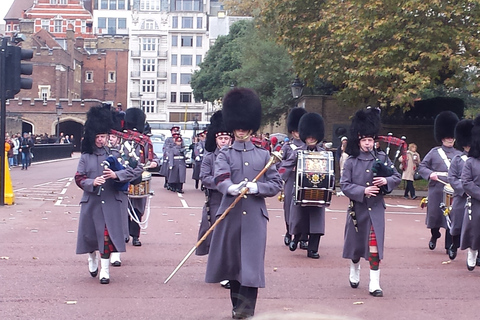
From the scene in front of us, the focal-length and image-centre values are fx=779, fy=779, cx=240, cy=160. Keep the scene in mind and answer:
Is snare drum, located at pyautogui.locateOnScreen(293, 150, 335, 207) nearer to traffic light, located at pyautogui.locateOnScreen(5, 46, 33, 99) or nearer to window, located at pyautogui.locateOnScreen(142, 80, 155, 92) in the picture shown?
traffic light, located at pyautogui.locateOnScreen(5, 46, 33, 99)

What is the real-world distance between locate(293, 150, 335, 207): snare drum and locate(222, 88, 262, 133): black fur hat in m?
3.17

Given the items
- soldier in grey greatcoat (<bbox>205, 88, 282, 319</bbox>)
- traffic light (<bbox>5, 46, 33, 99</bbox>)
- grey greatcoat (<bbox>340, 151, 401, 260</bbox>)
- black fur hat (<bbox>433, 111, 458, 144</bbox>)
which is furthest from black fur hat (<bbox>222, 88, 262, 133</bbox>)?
traffic light (<bbox>5, 46, 33, 99</bbox>)

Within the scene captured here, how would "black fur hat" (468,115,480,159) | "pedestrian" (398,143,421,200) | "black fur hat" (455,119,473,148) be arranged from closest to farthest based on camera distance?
1. "black fur hat" (468,115,480,159)
2. "black fur hat" (455,119,473,148)
3. "pedestrian" (398,143,421,200)

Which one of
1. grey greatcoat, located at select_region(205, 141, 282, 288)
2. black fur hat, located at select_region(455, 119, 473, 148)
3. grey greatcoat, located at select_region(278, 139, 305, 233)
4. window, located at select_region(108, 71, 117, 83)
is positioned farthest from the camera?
window, located at select_region(108, 71, 117, 83)

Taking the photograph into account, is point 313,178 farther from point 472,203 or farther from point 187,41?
point 187,41

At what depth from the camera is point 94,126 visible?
895 cm

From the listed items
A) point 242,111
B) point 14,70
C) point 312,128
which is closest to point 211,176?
point 242,111

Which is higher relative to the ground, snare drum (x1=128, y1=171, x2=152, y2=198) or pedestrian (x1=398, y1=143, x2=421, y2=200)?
snare drum (x1=128, y1=171, x2=152, y2=198)

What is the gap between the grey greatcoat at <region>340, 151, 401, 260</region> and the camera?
8516 millimetres

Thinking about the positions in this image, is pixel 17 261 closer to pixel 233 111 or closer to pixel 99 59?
pixel 233 111

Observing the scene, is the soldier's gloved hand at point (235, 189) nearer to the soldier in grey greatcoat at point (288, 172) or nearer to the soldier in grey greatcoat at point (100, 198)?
the soldier in grey greatcoat at point (100, 198)

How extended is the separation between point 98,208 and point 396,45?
1589 cm

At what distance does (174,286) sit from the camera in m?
8.73

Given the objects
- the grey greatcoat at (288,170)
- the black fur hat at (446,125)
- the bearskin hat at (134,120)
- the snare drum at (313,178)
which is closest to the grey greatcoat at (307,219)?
the grey greatcoat at (288,170)
